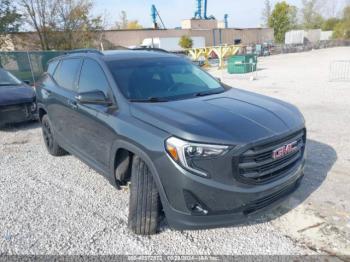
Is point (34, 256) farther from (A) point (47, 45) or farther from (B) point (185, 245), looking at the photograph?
(A) point (47, 45)

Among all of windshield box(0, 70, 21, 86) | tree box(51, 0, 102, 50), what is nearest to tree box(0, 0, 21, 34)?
tree box(51, 0, 102, 50)

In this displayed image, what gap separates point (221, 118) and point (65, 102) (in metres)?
2.55

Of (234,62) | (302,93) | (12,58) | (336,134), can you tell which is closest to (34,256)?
(336,134)

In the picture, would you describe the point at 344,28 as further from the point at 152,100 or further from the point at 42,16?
the point at 152,100

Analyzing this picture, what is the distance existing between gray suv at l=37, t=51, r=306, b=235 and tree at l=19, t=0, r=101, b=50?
2292cm

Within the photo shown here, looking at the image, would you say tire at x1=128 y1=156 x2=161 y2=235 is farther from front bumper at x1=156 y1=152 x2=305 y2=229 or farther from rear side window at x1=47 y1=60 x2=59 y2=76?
rear side window at x1=47 y1=60 x2=59 y2=76

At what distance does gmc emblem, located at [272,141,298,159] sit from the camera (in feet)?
8.64

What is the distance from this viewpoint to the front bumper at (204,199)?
241 cm

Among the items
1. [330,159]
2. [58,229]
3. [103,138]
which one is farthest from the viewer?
[330,159]

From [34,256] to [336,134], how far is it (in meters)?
5.39

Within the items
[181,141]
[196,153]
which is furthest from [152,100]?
[196,153]

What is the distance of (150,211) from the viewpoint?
2828 millimetres

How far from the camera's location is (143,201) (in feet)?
9.21

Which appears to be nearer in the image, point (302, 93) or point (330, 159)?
point (330, 159)
